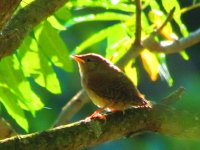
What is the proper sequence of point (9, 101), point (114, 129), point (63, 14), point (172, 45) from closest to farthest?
1. point (114, 129)
2. point (9, 101)
3. point (63, 14)
4. point (172, 45)

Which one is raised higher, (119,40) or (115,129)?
(115,129)

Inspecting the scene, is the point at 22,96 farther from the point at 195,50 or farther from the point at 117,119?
the point at 195,50

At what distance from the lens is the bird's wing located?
420 centimetres

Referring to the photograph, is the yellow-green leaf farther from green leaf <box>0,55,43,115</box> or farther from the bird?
green leaf <box>0,55,43,115</box>

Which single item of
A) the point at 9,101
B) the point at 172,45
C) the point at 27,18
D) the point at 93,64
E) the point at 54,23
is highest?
the point at 27,18

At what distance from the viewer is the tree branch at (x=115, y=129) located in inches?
131

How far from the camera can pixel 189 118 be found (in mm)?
3664

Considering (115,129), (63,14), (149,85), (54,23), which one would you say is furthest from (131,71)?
(149,85)

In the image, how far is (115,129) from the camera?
3572 mm

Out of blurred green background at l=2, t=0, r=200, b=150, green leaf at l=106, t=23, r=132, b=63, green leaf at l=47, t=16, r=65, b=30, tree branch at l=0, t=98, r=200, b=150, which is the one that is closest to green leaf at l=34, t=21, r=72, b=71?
green leaf at l=47, t=16, r=65, b=30

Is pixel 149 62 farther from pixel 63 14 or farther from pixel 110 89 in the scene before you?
pixel 63 14

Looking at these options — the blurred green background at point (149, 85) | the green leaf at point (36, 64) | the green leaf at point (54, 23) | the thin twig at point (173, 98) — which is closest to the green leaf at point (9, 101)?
the green leaf at point (36, 64)

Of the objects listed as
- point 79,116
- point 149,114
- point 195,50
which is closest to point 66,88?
point 79,116

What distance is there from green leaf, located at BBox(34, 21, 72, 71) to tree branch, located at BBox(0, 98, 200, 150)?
0.55m
